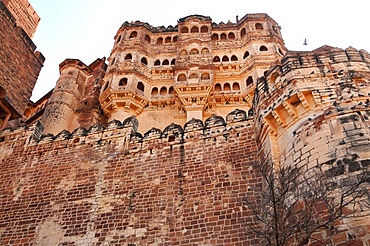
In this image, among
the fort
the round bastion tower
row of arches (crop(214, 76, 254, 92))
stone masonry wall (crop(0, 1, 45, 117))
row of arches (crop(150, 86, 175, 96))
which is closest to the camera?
the fort

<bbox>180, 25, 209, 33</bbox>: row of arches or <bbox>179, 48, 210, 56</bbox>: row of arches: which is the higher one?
<bbox>180, 25, 209, 33</bbox>: row of arches

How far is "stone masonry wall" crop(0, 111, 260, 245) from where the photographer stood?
8.05 m

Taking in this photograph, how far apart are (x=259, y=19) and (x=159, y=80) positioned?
876 centimetres

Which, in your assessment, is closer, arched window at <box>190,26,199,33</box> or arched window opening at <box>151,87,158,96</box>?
arched window opening at <box>151,87,158,96</box>

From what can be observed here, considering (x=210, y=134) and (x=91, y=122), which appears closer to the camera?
(x=210, y=134)

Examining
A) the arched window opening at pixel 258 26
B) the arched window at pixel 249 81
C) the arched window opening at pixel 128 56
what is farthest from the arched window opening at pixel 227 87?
the arched window opening at pixel 128 56

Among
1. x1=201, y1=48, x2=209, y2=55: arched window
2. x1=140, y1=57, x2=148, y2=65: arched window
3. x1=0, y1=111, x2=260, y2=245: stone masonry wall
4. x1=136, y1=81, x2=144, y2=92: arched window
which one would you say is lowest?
x1=0, y1=111, x2=260, y2=245: stone masonry wall

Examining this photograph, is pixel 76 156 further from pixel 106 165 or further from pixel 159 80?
pixel 159 80

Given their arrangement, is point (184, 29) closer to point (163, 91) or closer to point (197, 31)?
point (197, 31)

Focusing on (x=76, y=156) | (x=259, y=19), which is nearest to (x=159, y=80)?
(x=259, y=19)

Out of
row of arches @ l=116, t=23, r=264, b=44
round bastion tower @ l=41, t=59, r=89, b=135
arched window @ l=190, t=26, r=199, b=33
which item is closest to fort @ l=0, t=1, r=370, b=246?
round bastion tower @ l=41, t=59, r=89, b=135

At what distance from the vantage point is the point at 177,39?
26281mm

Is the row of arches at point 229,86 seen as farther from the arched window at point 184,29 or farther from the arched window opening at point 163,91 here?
the arched window at point 184,29

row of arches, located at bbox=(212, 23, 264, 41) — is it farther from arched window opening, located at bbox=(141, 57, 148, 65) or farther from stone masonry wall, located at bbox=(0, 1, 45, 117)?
stone masonry wall, located at bbox=(0, 1, 45, 117)
